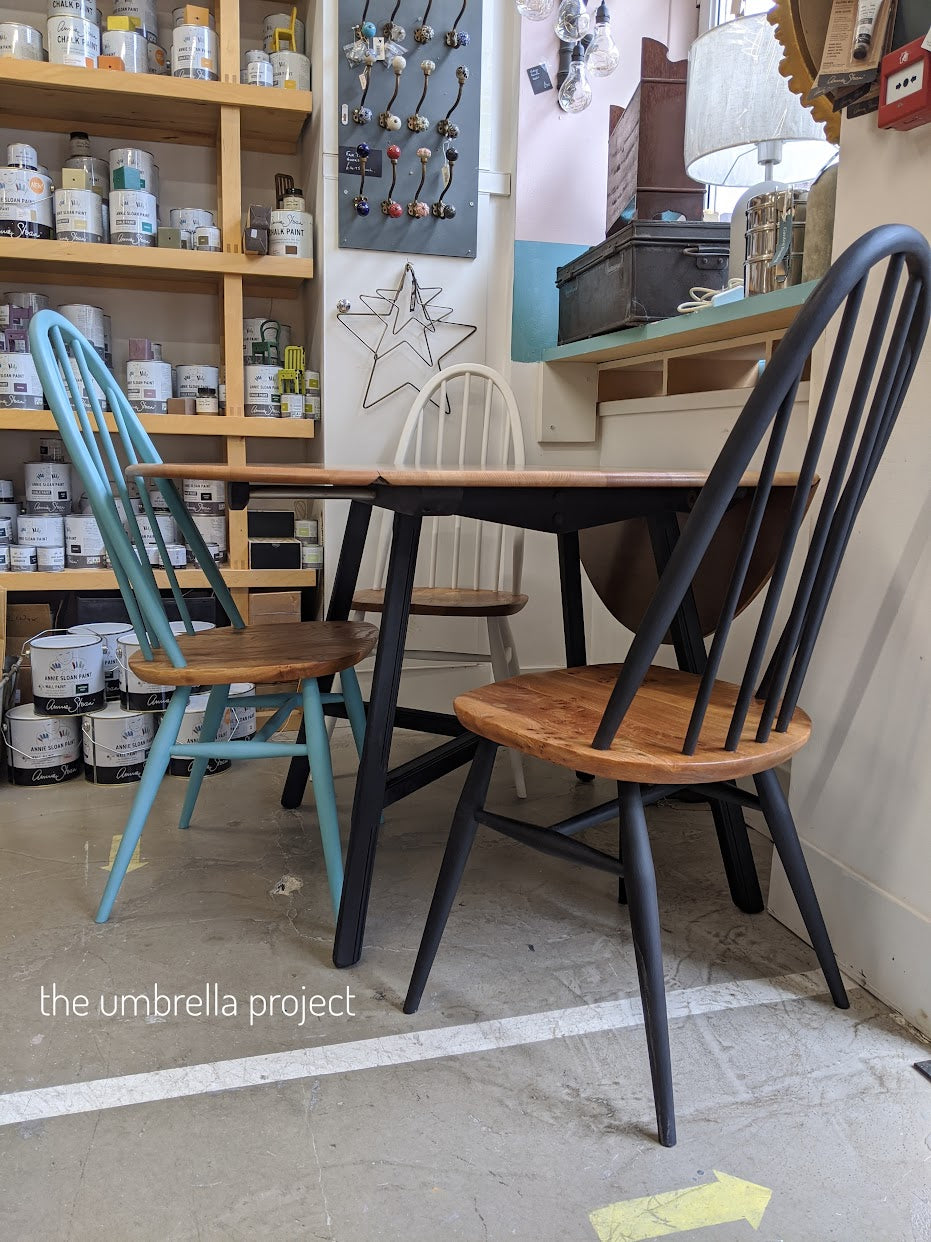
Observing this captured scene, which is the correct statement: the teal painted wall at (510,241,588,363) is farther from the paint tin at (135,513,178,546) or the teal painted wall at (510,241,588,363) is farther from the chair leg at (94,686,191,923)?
the chair leg at (94,686,191,923)

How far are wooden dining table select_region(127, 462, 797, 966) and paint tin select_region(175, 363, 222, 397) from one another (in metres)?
1.16

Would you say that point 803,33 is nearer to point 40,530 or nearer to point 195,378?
point 195,378

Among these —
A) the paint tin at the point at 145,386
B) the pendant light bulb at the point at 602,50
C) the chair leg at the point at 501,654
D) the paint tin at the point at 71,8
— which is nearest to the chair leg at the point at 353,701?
the chair leg at the point at 501,654

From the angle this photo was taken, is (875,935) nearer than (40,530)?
Yes

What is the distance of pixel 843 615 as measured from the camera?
1.45 metres

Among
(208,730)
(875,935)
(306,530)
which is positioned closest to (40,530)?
(306,530)

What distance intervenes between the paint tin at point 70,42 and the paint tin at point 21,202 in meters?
0.28

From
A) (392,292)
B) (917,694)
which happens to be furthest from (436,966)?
(392,292)

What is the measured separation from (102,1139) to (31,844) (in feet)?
3.12

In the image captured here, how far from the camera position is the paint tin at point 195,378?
2.57 m

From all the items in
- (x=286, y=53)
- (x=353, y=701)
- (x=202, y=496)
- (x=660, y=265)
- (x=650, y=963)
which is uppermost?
(x=286, y=53)

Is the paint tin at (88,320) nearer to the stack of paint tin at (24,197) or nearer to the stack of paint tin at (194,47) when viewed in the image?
the stack of paint tin at (24,197)

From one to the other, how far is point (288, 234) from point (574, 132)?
909mm

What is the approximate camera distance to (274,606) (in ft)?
8.55
